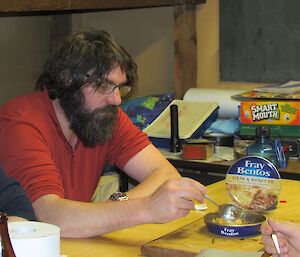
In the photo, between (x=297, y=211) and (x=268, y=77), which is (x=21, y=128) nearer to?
(x=297, y=211)

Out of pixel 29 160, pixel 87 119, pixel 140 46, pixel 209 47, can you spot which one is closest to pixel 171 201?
pixel 29 160

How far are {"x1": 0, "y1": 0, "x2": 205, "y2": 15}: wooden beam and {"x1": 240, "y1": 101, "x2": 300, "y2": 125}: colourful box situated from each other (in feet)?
2.60

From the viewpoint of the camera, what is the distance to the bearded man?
2391 millimetres

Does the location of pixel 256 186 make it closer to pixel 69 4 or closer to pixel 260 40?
pixel 69 4

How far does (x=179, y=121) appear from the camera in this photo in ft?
12.5

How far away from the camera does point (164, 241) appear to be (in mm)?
2074

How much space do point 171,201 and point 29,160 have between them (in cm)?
52

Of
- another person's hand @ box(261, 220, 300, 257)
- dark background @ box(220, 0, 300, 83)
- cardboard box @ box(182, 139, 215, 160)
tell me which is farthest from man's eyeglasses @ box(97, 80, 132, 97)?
dark background @ box(220, 0, 300, 83)

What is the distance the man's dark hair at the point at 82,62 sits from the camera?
2664mm

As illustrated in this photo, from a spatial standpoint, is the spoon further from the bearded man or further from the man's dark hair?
the man's dark hair

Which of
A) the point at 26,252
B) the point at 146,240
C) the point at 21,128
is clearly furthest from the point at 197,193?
the point at 26,252

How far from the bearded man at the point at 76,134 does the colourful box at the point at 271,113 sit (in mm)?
865

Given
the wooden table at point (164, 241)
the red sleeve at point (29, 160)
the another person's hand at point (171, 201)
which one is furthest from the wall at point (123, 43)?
the another person's hand at point (171, 201)

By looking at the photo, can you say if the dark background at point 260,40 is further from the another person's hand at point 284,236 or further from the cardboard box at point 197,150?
the another person's hand at point 284,236
